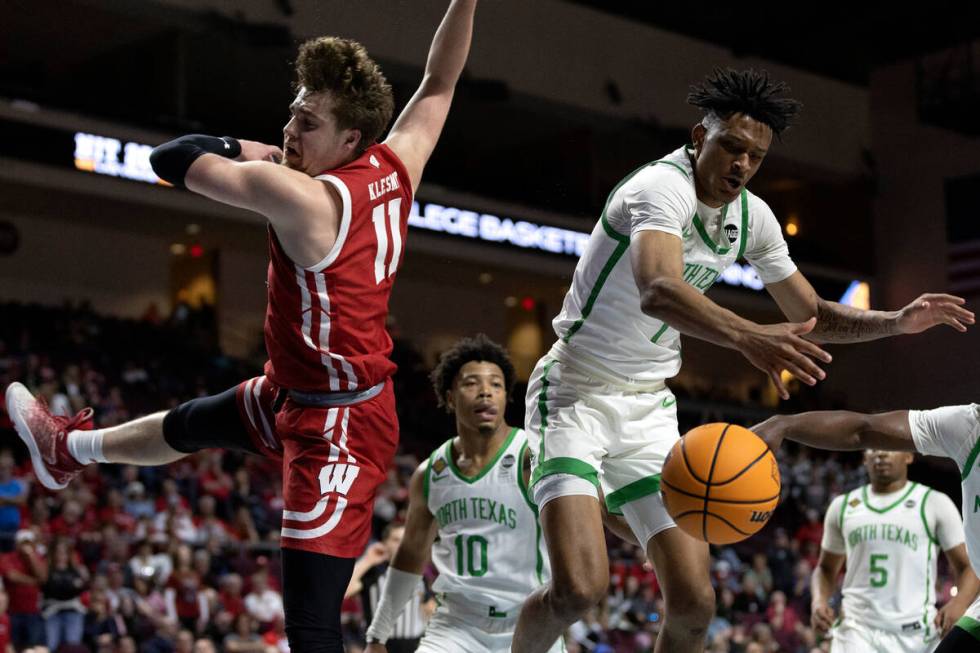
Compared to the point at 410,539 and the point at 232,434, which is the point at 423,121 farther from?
the point at 410,539

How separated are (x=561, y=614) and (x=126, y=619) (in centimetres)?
632

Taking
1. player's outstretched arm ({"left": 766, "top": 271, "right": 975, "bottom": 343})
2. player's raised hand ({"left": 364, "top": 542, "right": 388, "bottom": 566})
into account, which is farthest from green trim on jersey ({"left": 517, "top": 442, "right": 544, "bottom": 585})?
player's raised hand ({"left": 364, "top": 542, "right": 388, "bottom": 566})

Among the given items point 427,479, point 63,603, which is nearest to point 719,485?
point 427,479

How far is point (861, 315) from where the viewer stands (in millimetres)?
4812

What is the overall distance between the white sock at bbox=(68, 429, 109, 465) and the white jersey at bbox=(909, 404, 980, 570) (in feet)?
10.6

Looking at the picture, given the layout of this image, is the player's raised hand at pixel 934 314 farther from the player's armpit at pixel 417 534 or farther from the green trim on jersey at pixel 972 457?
the player's armpit at pixel 417 534

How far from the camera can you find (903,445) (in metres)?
5.08

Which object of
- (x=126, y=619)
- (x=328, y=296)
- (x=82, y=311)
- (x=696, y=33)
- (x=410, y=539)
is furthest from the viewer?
(x=696, y=33)

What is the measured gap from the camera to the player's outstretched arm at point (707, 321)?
3.49m

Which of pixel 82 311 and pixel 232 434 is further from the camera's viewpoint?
pixel 82 311

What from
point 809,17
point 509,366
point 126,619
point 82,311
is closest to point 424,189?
Answer: point 82,311

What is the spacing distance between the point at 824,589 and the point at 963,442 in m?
3.24

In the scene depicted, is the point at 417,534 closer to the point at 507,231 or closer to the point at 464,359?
the point at 464,359

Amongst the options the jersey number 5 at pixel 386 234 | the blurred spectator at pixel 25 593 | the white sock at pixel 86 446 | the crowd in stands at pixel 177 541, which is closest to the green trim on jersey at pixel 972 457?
the jersey number 5 at pixel 386 234
